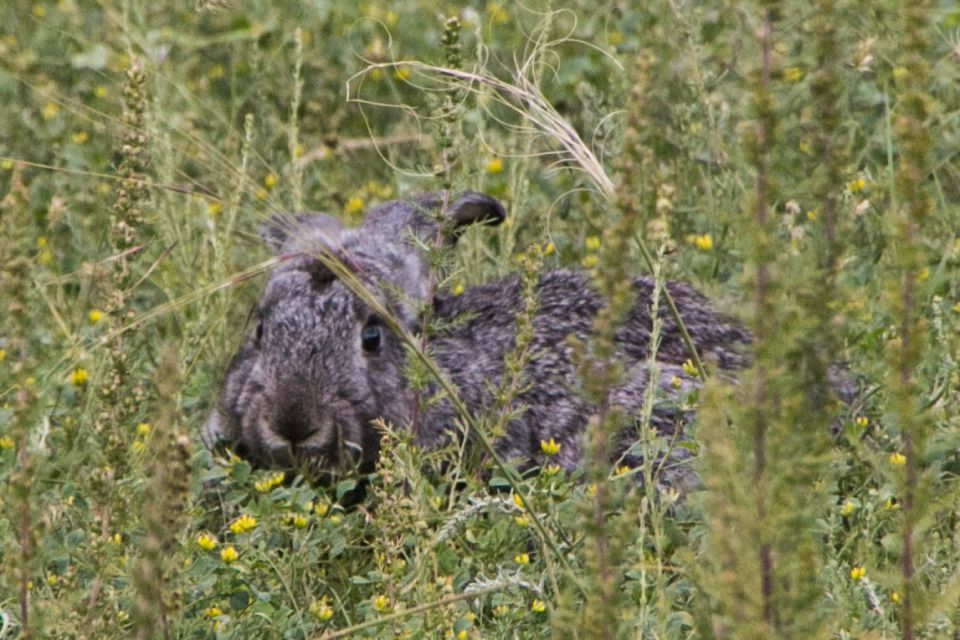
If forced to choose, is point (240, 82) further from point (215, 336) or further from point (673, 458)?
point (673, 458)

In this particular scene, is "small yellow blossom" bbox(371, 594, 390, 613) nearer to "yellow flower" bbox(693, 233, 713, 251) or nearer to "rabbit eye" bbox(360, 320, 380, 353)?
"rabbit eye" bbox(360, 320, 380, 353)

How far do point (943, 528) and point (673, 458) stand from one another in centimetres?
125

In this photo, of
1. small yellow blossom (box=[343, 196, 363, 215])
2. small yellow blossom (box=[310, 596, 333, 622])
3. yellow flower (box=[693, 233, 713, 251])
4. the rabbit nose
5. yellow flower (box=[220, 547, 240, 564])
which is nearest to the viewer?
small yellow blossom (box=[310, 596, 333, 622])

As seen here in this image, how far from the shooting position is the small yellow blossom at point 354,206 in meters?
7.64

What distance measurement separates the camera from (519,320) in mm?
4492

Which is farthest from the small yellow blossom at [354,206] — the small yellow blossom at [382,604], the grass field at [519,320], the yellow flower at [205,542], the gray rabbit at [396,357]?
the small yellow blossom at [382,604]

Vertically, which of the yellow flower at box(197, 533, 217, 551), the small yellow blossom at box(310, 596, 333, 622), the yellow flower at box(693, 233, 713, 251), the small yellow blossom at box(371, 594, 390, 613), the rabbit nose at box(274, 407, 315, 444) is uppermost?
the yellow flower at box(693, 233, 713, 251)

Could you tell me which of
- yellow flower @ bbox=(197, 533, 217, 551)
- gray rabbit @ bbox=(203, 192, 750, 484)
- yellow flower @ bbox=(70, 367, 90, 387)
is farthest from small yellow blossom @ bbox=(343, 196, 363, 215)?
yellow flower @ bbox=(197, 533, 217, 551)

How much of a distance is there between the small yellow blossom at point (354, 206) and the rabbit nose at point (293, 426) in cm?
189

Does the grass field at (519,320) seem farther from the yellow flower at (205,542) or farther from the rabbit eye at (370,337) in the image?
the rabbit eye at (370,337)

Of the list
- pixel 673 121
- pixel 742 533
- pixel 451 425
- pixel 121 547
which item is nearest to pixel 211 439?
pixel 451 425

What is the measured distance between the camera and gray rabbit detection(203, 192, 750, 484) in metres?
6.02

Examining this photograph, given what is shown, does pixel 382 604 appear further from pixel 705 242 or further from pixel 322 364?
pixel 705 242

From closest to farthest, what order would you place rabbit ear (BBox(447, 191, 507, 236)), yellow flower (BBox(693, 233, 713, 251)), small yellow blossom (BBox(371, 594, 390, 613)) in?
small yellow blossom (BBox(371, 594, 390, 613))
rabbit ear (BBox(447, 191, 507, 236))
yellow flower (BBox(693, 233, 713, 251))
